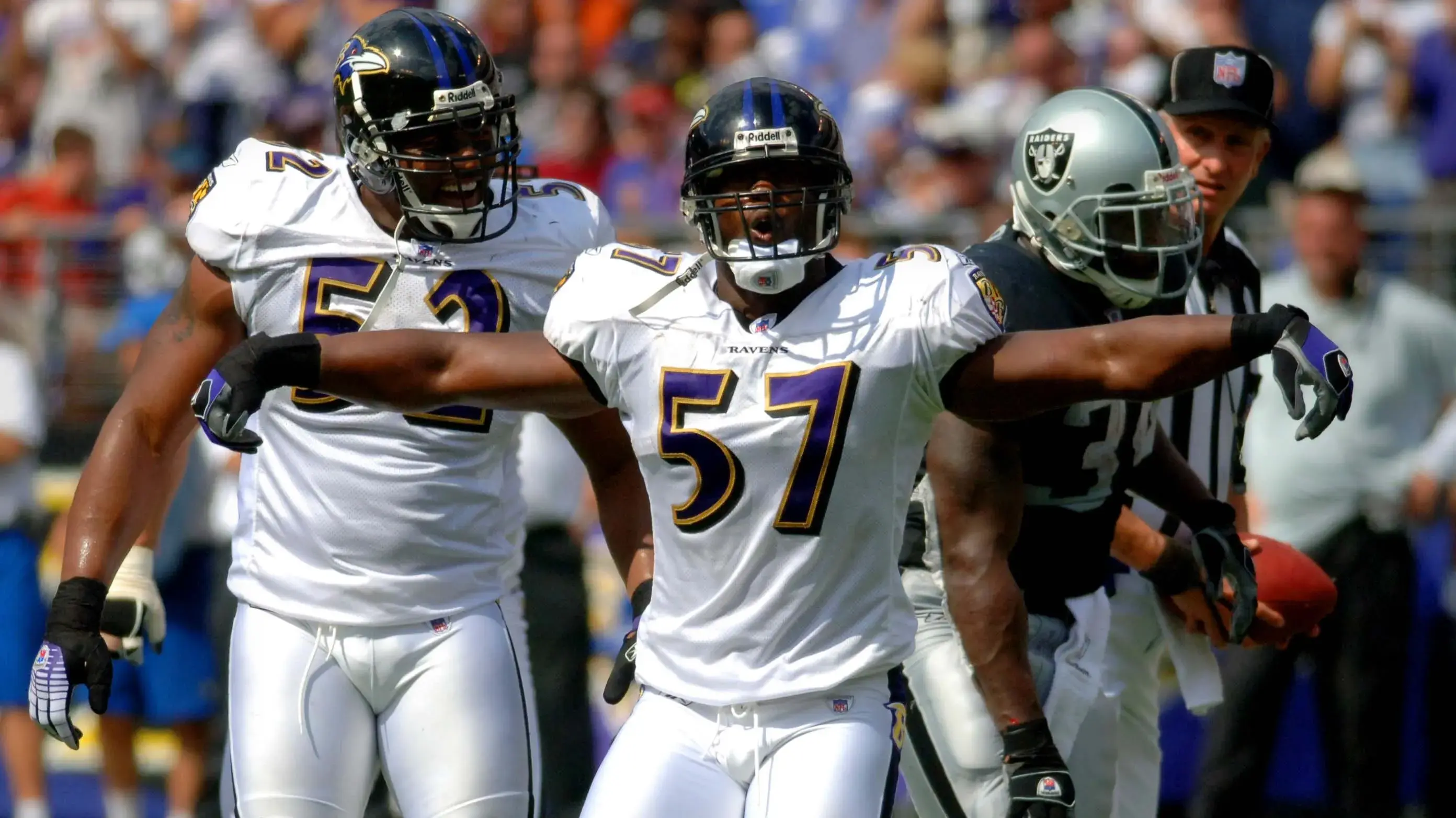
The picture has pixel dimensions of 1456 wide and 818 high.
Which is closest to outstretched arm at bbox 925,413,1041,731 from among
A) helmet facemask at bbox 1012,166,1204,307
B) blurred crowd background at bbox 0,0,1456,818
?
helmet facemask at bbox 1012,166,1204,307

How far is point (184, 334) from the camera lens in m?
4.03

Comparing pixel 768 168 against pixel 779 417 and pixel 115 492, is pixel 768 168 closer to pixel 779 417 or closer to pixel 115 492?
pixel 779 417

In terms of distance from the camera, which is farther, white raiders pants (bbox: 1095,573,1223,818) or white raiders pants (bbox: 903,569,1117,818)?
white raiders pants (bbox: 1095,573,1223,818)

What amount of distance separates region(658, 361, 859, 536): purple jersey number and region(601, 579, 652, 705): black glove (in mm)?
509

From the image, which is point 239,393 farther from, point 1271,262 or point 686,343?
point 1271,262

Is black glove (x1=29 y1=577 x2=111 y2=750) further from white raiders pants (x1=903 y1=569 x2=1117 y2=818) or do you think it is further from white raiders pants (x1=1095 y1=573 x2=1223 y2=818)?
white raiders pants (x1=1095 y1=573 x2=1223 y2=818)

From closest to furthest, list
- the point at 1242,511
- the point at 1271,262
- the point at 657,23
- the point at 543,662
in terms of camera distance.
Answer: the point at 1242,511, the point at 543,662, the point at 1271,262, the point at 657,23

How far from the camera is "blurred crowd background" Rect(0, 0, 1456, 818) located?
7770 millimetres

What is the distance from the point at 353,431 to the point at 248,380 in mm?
609

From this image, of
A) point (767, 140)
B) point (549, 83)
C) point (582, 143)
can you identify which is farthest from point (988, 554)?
point (549, 83)

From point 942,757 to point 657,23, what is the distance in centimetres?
721

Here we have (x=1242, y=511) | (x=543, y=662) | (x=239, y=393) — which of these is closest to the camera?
(x=239, y=393)

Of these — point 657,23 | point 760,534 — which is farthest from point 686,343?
point 657,23

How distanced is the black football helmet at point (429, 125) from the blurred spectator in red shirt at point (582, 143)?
539 centimetres
